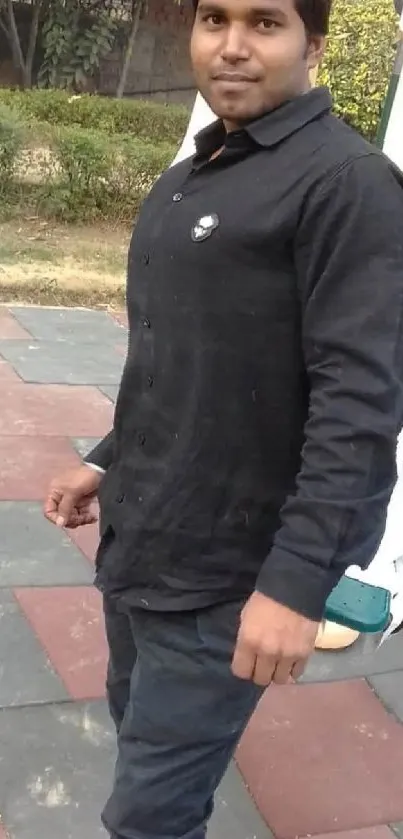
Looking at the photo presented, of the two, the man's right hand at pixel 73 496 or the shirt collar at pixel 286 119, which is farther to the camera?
the man's right hand at pixel 73 496

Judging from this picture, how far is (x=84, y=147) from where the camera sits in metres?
7.57

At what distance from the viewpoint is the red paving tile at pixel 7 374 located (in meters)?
4.61

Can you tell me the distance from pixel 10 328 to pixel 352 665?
3086 millimetres

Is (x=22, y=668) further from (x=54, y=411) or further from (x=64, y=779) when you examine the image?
(x=54, y=411)

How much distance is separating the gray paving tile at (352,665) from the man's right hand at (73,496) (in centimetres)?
106

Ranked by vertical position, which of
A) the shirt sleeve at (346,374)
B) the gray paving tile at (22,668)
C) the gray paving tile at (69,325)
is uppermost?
the shirt sleeve at (346,374)

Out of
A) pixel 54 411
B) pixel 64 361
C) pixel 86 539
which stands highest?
pixel 86 539

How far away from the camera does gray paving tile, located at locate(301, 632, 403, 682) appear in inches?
110

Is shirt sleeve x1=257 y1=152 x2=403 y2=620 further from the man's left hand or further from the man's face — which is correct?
the man's face

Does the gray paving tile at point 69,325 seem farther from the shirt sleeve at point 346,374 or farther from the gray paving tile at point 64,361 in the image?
the shirt sleeve at point 346,374

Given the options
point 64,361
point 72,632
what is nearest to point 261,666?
point 72,632

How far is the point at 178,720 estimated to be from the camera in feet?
4.97

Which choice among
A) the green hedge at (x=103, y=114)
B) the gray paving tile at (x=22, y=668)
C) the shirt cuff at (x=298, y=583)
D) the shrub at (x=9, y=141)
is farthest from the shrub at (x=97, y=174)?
the shirt cuff at (x=298, y=583)

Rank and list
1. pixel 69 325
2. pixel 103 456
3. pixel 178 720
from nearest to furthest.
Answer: pixel 178 720 → pixel 103 456 → pixel 69 325
